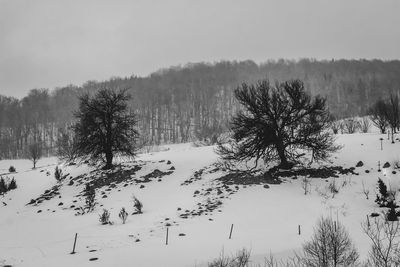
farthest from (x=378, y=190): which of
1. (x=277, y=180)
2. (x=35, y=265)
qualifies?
(x=35, y=265)

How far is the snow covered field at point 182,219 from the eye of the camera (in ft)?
39.9

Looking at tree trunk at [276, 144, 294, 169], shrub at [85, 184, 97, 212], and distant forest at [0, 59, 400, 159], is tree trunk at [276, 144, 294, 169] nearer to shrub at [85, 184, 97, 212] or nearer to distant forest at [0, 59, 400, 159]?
shrub at [85, 184, 97, 212]

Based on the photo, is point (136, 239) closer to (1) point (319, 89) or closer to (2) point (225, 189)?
(2) point (225, 189)

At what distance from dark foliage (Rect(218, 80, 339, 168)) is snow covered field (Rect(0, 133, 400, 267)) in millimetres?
2208

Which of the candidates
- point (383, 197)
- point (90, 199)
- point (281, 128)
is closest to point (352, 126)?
point (281, 128)

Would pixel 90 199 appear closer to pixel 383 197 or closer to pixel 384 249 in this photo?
pixel 384 249

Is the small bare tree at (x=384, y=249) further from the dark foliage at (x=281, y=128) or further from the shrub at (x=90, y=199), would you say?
the shrub at (x=90, y=199)

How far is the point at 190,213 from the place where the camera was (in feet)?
58.1

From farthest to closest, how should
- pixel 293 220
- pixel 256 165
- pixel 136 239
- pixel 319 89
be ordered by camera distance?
pixel 319 89 → pixel 256 165 → pixel 293 220 → pixel 136 239

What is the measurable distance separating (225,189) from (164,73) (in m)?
94.0

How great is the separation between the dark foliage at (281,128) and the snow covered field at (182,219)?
221 cm

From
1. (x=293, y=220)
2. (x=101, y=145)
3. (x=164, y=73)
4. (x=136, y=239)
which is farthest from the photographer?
(x=164, y=73)

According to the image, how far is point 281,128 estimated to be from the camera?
23.4m

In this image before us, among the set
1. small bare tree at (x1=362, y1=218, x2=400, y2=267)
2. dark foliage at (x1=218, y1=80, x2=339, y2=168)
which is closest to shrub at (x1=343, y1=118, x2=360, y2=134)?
dark foliage at (x1=218, y1=80, x2=339, y2=168)
